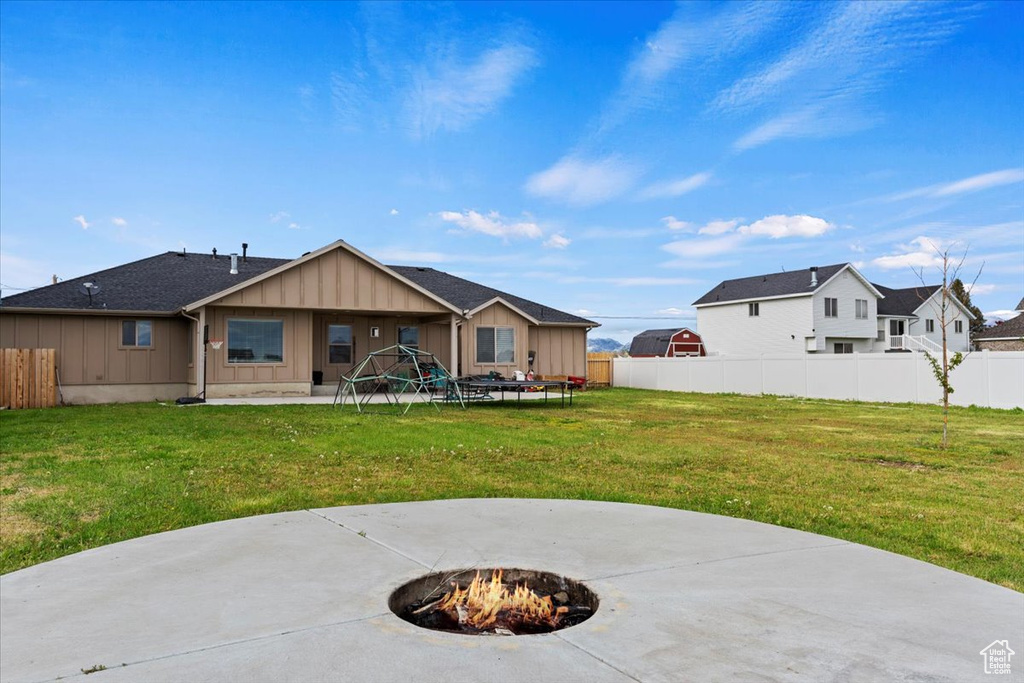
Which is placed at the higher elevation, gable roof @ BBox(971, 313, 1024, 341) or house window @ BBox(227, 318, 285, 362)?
gable roof @ BBox(971, 313, 1024, 341)

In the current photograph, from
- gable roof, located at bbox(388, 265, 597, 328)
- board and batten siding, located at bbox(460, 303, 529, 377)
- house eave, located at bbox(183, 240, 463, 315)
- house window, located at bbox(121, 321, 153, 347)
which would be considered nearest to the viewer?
house eave, located at bbox(183, 240, 463, 315)

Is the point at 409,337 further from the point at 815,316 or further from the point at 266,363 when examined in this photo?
the point at 815,316

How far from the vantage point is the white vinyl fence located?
60.1ft

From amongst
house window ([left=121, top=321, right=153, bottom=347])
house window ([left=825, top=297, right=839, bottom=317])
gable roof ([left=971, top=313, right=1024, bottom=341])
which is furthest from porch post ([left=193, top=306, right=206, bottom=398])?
gable roof ([left=971, top=313, right=1024, bottom=341])

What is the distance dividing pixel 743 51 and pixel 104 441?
16.7 metres

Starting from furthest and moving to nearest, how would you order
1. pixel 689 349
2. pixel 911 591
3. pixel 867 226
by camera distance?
pixel 689 349
pixel 867 226
pixel 911 591

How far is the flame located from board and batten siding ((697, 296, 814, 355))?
38004mm

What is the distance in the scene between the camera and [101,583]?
3588 millimetres

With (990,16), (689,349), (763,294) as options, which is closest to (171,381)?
(990,16)

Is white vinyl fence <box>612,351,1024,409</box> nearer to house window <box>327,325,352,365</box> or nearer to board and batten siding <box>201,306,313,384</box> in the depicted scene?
house window <box>327,325,352,365</box>

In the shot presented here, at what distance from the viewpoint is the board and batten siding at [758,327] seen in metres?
38.1

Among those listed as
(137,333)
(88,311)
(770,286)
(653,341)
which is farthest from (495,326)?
(653,341)

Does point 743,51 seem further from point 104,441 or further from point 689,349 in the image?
point 689,349

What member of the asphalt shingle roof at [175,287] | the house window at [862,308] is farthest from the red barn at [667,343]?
the asphalt shingle roof at [175,287]
